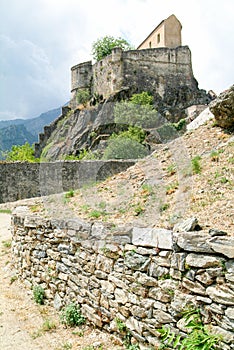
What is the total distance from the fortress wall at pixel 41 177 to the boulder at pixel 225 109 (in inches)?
274

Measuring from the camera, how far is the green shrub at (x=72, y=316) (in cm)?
535

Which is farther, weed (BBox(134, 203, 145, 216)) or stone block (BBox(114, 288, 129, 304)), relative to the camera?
weed (BBox(134, 203, 145, 216))

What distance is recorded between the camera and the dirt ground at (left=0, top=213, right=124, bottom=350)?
4.87m

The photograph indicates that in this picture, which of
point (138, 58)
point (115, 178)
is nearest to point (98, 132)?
point (138, 58)

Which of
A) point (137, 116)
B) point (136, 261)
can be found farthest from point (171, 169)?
point (137, 116)

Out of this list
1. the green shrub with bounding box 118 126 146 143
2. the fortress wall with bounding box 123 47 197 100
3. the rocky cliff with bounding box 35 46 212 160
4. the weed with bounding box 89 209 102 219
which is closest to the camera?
the weed with bounding box 89 209 102 219

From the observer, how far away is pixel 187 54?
43.3 metres

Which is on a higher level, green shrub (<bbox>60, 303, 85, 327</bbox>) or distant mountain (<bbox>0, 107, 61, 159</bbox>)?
distant mountain (<bbox>0, 107, 61, 159</bbox>)

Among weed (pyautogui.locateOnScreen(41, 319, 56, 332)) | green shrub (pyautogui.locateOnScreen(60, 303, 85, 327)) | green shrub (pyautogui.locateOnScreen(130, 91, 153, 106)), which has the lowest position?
weed (pyautogui.locateOnScreen(41, 319, 56, 332))

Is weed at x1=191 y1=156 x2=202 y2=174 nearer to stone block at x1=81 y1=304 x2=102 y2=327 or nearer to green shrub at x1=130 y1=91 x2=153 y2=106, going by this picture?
stone block at x1=81 y1=304 x2=102 y2=327

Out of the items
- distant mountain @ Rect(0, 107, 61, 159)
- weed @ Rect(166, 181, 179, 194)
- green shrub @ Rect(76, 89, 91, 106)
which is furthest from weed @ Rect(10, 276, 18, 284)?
distant mountain @ Rect(0, 107, 61, 159)

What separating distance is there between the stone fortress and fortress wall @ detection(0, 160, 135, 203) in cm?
2438

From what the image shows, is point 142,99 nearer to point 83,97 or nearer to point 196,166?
point 83,97

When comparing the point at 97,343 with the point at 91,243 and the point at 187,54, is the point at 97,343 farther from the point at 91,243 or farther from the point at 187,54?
the point at 187,54
